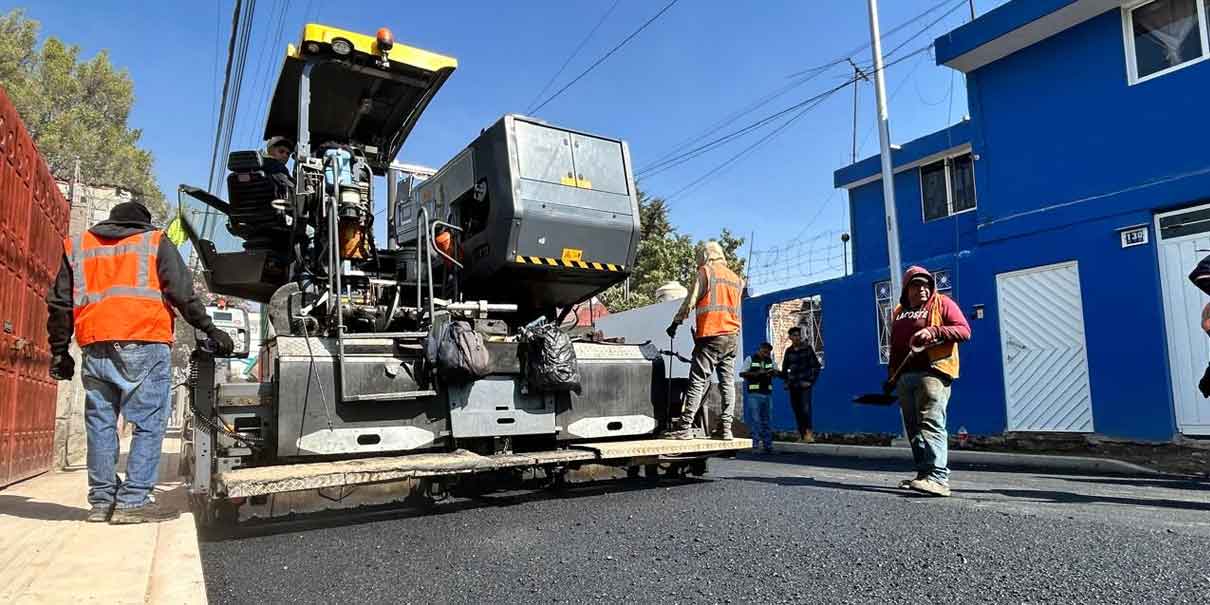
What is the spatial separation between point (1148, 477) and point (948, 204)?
382 inches

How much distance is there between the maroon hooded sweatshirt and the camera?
4.98 m

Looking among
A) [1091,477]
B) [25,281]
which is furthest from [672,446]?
[25,281]

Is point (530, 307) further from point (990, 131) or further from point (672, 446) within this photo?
point (990, 131)

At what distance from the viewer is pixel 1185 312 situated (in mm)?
8453

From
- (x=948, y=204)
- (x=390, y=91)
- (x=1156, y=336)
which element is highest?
(x=948, y=204)

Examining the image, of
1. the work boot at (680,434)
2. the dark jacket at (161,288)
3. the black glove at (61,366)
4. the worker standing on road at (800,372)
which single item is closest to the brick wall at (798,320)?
the worker standing on road at (800,372)

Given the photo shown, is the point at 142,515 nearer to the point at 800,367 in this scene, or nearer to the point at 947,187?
the point at 800,367

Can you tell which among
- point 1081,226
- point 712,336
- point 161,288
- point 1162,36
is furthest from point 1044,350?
point 161,288

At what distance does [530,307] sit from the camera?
5.71m

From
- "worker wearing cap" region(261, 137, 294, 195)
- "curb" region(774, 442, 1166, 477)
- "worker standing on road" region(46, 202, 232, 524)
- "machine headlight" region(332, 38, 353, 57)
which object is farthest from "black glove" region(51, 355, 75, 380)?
"curb" region(774, 442, 1166, 477)

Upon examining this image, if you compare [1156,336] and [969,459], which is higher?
[1156,336]

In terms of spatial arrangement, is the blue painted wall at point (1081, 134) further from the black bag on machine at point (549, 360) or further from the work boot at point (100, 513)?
the work boot at point (100, 513)

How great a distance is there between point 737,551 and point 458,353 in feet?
6.45

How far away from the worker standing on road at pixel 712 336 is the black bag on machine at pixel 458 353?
166cm
